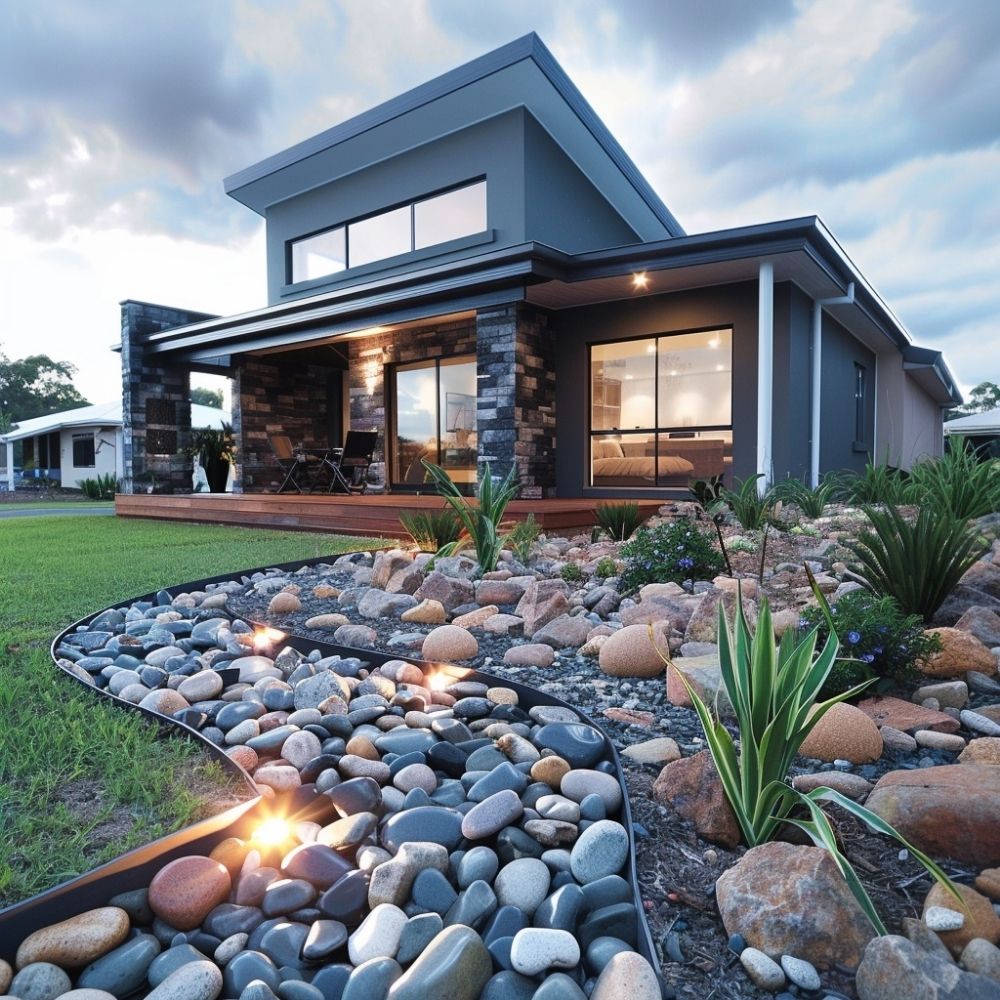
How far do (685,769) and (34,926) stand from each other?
120 centimetres

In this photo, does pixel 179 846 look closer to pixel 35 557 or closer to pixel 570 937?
pixel 570 937

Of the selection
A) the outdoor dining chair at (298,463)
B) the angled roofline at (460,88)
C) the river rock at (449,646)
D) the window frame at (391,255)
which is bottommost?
the river rock at (449,646)

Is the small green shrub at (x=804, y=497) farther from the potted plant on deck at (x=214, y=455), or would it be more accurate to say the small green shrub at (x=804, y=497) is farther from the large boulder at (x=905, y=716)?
the potted plant on deck at (x=214, y=455)

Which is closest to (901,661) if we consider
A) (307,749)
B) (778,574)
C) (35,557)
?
(778,574)

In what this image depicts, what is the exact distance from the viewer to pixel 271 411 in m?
11.0

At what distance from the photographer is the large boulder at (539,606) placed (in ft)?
9.14

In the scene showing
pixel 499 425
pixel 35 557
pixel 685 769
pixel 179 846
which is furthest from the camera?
pixel 499 425

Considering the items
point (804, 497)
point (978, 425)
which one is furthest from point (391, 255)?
point (978, 425)

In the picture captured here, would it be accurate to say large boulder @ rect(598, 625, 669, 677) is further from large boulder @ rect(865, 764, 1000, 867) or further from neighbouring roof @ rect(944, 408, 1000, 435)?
neighbouring roof @ rect(944, 408, 1000, 435)

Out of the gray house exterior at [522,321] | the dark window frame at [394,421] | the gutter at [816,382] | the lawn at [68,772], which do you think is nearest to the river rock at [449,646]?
the lawn at [68,772]

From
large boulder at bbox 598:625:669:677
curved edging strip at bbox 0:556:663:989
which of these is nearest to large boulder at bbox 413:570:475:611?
large boulder at bbox 598:625:669:677

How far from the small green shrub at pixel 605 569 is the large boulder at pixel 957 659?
1.76 meters

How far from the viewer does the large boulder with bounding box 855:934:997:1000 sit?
90 centimetres

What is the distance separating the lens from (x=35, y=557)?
16.8ft
